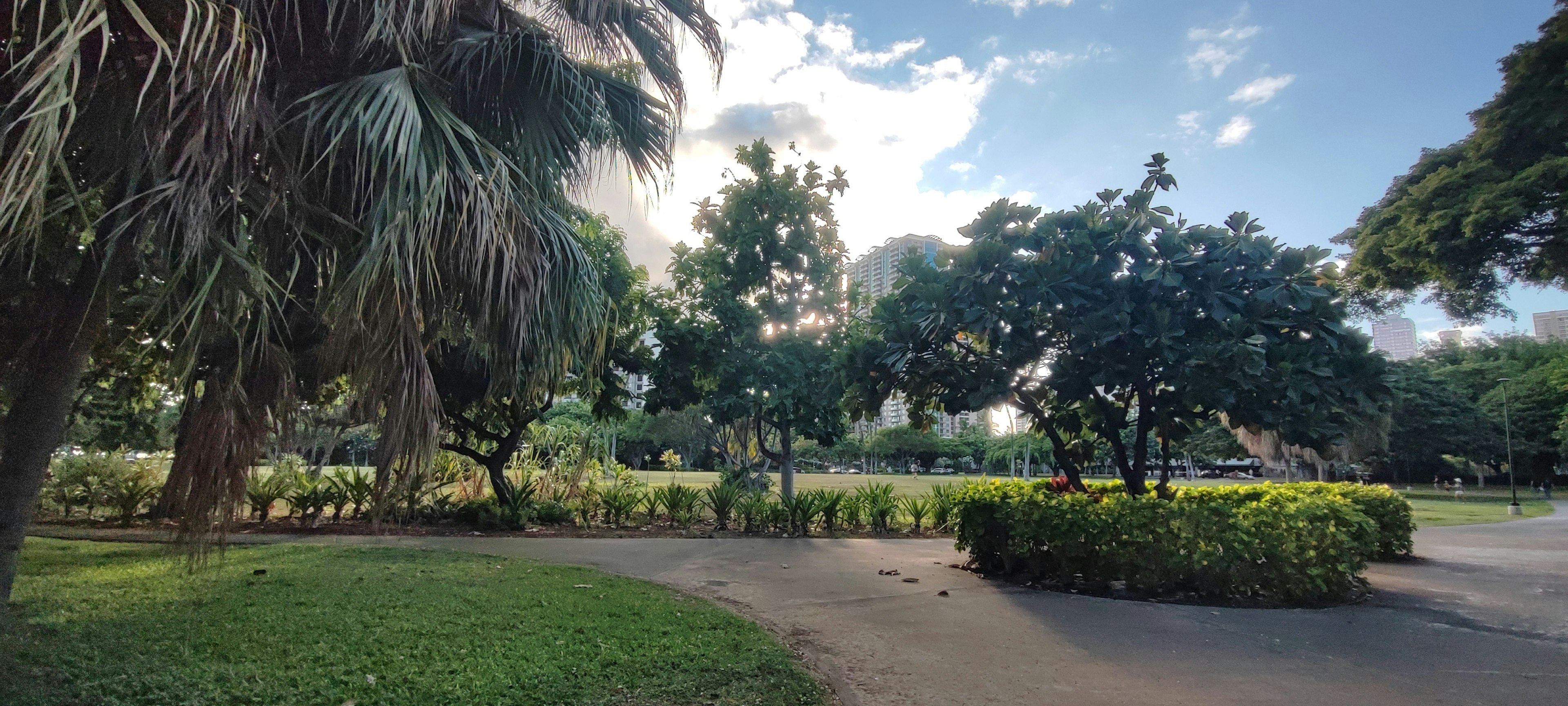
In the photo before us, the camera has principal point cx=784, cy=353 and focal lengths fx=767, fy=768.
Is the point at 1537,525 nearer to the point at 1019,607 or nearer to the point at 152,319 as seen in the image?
the point at 1019,607

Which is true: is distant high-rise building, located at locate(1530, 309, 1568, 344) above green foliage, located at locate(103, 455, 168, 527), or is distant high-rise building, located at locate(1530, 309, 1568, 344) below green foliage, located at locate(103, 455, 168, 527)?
above

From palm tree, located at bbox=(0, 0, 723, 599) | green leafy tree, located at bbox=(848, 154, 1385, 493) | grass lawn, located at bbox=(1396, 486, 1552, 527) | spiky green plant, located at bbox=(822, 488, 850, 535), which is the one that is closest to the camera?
palm tree, located at bbox=(0, 0, 723, 599)

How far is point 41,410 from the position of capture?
472 centimetres

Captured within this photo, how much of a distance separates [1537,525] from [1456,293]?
50.1 ft

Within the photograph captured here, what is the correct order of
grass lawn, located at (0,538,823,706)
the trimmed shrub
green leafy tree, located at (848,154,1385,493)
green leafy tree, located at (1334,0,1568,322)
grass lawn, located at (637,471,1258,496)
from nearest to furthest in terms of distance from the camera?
grass lawn, located at (0,538,823,706), green leafy tree, located at (1334,0,1568,322), green leafy tree, located at (848,154,1385,493), the trimmed shrub, grass lawn, located at (637,471,1258,496)

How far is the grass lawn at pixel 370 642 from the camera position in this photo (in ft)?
12.7

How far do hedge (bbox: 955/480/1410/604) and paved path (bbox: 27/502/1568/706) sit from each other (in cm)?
32

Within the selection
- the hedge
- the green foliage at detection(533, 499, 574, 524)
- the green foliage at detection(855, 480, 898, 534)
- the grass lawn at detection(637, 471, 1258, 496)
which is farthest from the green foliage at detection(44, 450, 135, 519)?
the hedge

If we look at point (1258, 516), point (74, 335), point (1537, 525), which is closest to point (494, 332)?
point (74, 335)

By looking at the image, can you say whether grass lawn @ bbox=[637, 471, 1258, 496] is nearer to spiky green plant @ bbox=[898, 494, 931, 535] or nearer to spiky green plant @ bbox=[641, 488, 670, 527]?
spiky green plant @ bbox=[898, 494, 931, 535]

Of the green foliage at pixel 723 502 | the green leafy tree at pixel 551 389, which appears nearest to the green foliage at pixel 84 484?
the green leafy tree at pixel 551 389

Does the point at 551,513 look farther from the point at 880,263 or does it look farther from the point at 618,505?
the point at 880,263

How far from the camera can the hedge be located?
6535 mm

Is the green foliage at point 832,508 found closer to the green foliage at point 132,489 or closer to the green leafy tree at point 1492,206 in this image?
the green leafy tree at point 1492,206
